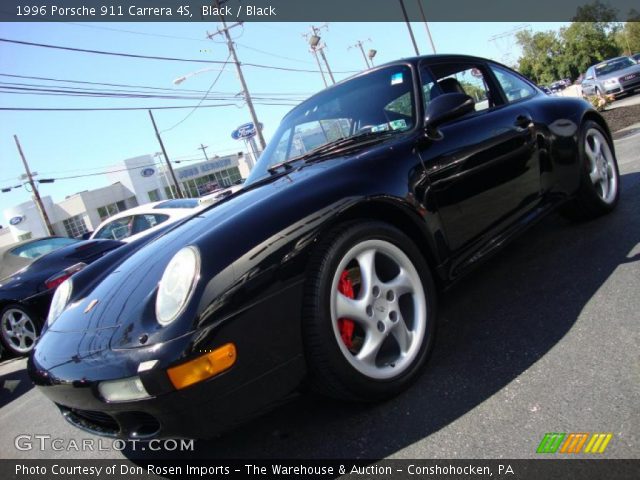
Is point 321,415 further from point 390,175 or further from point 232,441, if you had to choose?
point 390,175

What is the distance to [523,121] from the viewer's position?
3064mm

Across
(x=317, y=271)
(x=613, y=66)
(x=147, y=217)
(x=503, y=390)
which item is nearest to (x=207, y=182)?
(x=613, y=66)

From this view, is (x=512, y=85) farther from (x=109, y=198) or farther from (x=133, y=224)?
(x=109, y=198)

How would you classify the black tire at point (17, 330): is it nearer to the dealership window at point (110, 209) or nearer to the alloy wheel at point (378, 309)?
the alloy wheel at point (378, 309)

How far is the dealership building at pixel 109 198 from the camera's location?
50.1 metres

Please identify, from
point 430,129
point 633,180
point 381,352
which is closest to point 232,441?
point 381,352

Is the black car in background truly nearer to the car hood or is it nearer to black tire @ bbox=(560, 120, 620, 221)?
the car hood

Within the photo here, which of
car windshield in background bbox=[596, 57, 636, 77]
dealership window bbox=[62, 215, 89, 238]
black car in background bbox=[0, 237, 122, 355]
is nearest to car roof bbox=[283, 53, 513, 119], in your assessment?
black car in background bbox=[0, 237, 122, 355]

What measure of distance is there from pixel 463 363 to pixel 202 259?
1.27m

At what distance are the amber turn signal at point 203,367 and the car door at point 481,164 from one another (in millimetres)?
1234

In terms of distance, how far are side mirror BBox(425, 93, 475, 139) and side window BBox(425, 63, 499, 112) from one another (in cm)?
32

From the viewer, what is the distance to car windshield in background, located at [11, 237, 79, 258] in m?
6.65

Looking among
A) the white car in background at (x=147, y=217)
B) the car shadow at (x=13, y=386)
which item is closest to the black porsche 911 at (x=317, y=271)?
the car shadow at (x=13, y=386)

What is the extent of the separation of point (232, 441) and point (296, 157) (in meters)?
1.65
